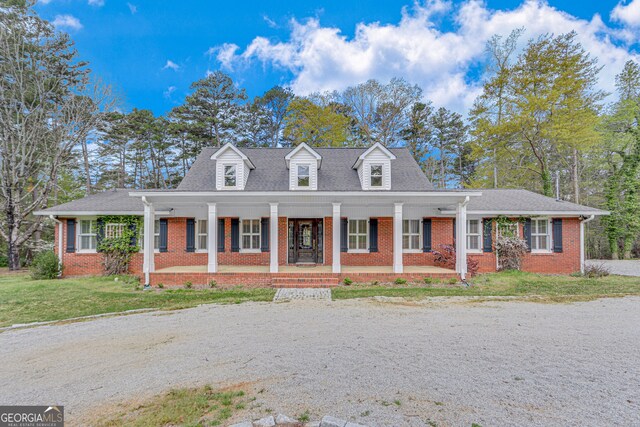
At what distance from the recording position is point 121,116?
24.0 m

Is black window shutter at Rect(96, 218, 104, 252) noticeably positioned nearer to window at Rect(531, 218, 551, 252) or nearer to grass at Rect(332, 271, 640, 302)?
grass at Rect(332, 271, 640, 302)

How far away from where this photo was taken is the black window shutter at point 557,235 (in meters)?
12.5

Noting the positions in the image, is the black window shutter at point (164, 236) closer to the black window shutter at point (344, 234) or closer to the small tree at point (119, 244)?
the small tree at point (119, 244)

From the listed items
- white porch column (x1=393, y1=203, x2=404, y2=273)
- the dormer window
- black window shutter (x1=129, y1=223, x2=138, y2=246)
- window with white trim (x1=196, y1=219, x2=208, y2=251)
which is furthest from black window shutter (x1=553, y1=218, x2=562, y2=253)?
black window shutter (x1=129, y1=223, x2=138, y2=246)

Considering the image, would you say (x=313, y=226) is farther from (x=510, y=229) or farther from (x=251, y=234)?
(x=510, y=229)

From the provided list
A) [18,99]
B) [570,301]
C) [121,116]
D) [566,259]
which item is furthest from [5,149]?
[566,259]

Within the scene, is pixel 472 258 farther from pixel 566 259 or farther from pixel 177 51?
pixel 177 51

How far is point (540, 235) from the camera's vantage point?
1273 cm

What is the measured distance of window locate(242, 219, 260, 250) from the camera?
13.1 meters

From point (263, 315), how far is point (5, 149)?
745 inches

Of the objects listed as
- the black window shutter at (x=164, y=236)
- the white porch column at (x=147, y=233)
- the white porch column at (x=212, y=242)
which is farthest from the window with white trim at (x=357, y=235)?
the black window shutter at (x=164, y=236)

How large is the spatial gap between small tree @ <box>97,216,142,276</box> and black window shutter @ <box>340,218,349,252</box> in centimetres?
915

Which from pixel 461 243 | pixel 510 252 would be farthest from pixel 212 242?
pixel 510 252

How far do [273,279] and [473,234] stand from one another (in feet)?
30.7
